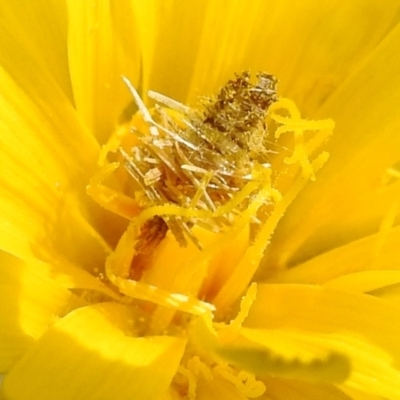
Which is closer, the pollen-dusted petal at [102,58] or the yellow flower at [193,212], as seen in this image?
the yellow flower at [193,212]

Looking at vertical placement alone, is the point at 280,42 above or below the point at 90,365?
above

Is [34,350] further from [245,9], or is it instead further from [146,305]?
[245,9]

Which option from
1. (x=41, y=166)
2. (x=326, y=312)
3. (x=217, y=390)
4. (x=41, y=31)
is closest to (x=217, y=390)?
(x=217, y=390)

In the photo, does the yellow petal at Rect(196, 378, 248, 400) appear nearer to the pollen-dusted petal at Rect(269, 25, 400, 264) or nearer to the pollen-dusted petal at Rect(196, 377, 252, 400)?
the pollen-dusted petal at Rect(196, 377, 252, 400)

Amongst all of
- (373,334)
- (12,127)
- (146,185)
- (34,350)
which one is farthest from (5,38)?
(373,334)

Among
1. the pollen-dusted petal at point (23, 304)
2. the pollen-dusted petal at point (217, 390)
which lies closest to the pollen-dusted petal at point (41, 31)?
the pollen-dusted petal at point (23, 304)

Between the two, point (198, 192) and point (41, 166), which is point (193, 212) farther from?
point (41, 166)

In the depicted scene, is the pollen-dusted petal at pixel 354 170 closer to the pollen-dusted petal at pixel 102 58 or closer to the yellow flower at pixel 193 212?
the yellow flower at pixel 193 212
